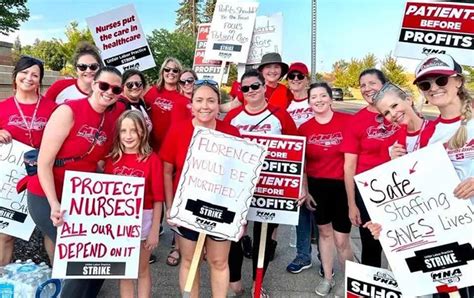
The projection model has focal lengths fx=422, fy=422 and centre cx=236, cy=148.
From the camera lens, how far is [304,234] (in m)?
4.42

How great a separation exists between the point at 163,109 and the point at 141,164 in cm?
155

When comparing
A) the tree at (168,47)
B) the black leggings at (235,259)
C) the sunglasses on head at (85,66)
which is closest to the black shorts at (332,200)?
the black leggings at (235,259)

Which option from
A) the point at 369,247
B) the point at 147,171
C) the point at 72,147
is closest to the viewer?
the point at 72,147

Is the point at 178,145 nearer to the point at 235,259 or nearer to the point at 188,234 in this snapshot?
the point at 188,234

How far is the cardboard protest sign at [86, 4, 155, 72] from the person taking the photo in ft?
18.2

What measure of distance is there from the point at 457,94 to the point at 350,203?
1.26 meters

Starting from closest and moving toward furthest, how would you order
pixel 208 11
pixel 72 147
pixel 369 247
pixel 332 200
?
pixel 72 147
pixel 369 247
pixel 332 200
pixel 208 11

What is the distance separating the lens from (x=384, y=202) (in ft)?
8.51

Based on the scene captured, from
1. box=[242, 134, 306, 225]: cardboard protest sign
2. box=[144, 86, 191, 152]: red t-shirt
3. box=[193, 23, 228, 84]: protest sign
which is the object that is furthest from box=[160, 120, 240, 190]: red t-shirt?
box=[193, 23, 228, 84]: protest sign

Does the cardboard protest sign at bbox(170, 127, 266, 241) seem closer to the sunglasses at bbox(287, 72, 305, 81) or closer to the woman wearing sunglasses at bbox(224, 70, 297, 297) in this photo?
the woman wearing sunglasses at bbox(224, 70, 297, 297)

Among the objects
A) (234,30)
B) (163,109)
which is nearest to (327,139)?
(163,109)

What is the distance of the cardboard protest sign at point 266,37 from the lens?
6.05 meters

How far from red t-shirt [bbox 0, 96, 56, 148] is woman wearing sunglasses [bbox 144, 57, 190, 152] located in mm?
1244

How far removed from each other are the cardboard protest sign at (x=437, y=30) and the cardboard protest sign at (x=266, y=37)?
1.87 meters
